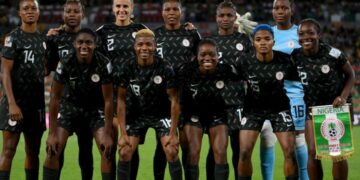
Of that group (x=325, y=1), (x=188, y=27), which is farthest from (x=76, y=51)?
(x=325, y=1)

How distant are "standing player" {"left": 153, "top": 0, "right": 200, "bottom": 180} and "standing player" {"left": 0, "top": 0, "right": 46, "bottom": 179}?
1.30 metres

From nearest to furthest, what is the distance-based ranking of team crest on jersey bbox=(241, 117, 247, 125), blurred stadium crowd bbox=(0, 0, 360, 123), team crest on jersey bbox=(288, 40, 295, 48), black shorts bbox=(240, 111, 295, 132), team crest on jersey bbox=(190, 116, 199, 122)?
1. black shorts bbox=(240, 111, 295, 132)
2. team crest on jersey bbox=(241, 117, 247, 125)
3. team crest on jersey bbox=(190, 116, 199, 122)
4. team crest on jersey bbox=(288, 40, 295, 48)
5. blurred stadium crowd bbox=(0, 0, 360, 123)

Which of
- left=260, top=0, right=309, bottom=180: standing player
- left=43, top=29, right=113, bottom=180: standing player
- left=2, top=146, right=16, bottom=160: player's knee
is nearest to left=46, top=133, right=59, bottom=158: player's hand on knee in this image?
left=43, top=29, right=113, bottom=180: standing player

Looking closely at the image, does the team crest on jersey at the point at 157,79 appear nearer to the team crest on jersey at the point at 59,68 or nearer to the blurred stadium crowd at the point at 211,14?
the team crest on jersey at the point at 59,68

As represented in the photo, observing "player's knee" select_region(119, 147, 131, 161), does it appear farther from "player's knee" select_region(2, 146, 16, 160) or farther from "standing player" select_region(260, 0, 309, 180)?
"standing player" select_region(260, 0, 309, 180)

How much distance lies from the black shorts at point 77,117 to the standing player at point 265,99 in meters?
1.49

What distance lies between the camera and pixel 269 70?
744 cm

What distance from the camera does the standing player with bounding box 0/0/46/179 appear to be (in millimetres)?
7559

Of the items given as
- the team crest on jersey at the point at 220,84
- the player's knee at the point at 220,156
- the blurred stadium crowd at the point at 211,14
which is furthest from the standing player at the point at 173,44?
the blurred stadium crowd at the point at 211,14

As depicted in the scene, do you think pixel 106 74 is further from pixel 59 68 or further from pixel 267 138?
pixel 267 138

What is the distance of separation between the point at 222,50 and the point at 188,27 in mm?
465

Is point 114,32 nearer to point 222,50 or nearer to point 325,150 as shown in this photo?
point 222,50

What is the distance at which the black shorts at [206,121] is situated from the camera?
25.3 ft

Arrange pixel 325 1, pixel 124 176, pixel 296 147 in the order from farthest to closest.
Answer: pixel 325 1 < pixel 296 147 < pixel 124 176
